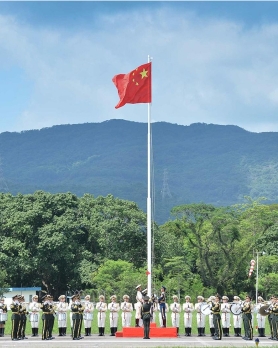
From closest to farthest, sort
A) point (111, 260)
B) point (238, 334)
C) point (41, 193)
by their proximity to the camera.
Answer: point (238, 334) < point (111, 260) < point (41, 193)

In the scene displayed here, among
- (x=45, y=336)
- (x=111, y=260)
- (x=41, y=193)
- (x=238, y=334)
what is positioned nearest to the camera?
(x=45, y=336)

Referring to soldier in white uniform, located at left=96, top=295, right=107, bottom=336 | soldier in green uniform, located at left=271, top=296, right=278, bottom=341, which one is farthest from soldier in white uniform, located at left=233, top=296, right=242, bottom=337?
soldier in white uniform, located at left=96, top=295, right=107, bottom=336

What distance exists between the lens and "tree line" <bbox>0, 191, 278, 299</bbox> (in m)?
65.0

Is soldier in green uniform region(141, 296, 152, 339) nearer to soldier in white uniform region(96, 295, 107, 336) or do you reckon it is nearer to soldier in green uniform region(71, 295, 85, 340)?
soldier in green uniform region(71, 295, 85, 340)

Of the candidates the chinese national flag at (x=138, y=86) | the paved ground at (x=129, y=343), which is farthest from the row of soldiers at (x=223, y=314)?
the chinese national flag at (x=138, y=86)

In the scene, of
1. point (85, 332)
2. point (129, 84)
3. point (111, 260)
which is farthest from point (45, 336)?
point (111, 260)

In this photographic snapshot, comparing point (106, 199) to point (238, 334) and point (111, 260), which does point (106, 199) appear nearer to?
point (111, 260)

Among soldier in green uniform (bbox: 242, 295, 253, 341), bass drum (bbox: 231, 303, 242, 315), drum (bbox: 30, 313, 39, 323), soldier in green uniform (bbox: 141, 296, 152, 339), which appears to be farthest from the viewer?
drum (bbox: 30, 313, 39, 323)

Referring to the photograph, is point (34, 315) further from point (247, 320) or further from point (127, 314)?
A: point (247, 320)

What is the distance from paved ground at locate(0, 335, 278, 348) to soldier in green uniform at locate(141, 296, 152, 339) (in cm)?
36

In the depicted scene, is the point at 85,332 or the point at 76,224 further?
the point at 76,224

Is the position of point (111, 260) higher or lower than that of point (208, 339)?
higher

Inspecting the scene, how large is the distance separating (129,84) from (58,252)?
38.9 metres

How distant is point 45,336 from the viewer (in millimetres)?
28297
